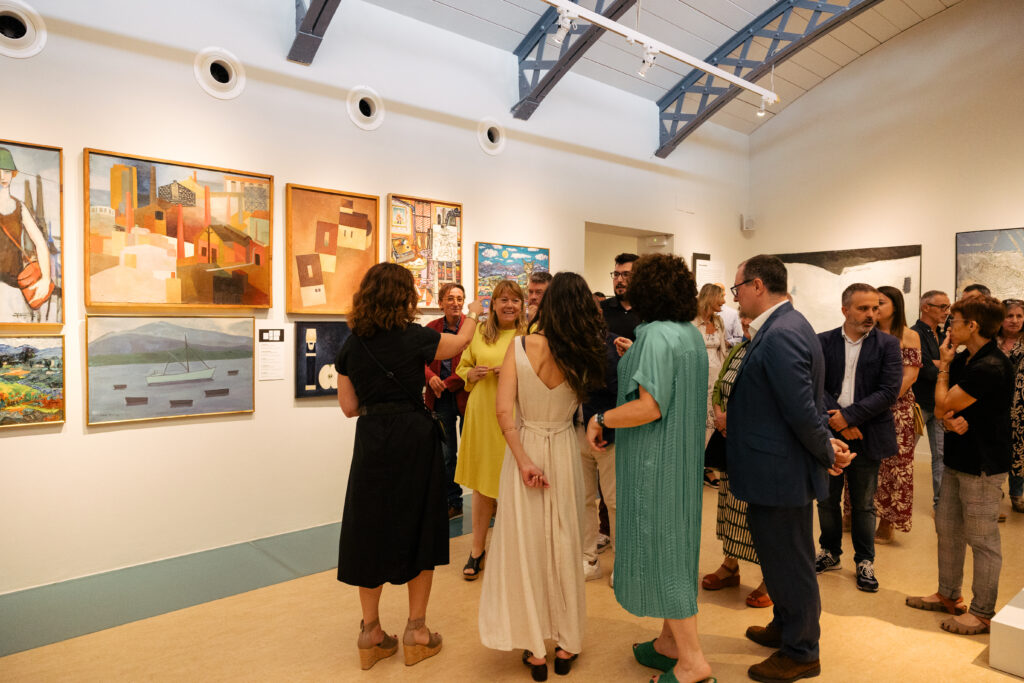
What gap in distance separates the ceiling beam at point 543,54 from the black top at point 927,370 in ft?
10.9

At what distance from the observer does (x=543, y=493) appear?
2.42m

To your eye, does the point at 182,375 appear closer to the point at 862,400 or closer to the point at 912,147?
the point at 862,400

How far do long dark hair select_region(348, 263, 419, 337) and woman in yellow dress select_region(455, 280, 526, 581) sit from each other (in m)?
0.91

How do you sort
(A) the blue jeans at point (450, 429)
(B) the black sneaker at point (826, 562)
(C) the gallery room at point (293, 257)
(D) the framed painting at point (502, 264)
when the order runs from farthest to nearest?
(D) the framed painting at point (502, 264) → (A) the blue jeans at point (450, 429) → (B) the black sneaker at point (826, 562) → (C) the gallery room at point (293, 257)

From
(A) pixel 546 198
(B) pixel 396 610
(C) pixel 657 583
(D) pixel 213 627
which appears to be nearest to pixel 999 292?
(A) pixel 546 198

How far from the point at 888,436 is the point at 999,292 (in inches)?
150

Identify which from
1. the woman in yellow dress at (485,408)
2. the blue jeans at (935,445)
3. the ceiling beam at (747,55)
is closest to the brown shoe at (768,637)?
the woman in yellow dress at (485,408)

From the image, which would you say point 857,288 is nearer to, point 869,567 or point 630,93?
point 869,567

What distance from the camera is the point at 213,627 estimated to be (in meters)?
2.85

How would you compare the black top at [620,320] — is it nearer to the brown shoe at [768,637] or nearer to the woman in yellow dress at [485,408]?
the woman in yellow dress at [485,408]

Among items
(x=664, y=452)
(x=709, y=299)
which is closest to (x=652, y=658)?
(x=664, y=452)

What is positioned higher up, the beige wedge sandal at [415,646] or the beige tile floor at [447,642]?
the beige wedge sandal at [415,646]

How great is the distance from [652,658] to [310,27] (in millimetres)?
4085

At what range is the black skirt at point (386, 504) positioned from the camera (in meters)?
2.45
